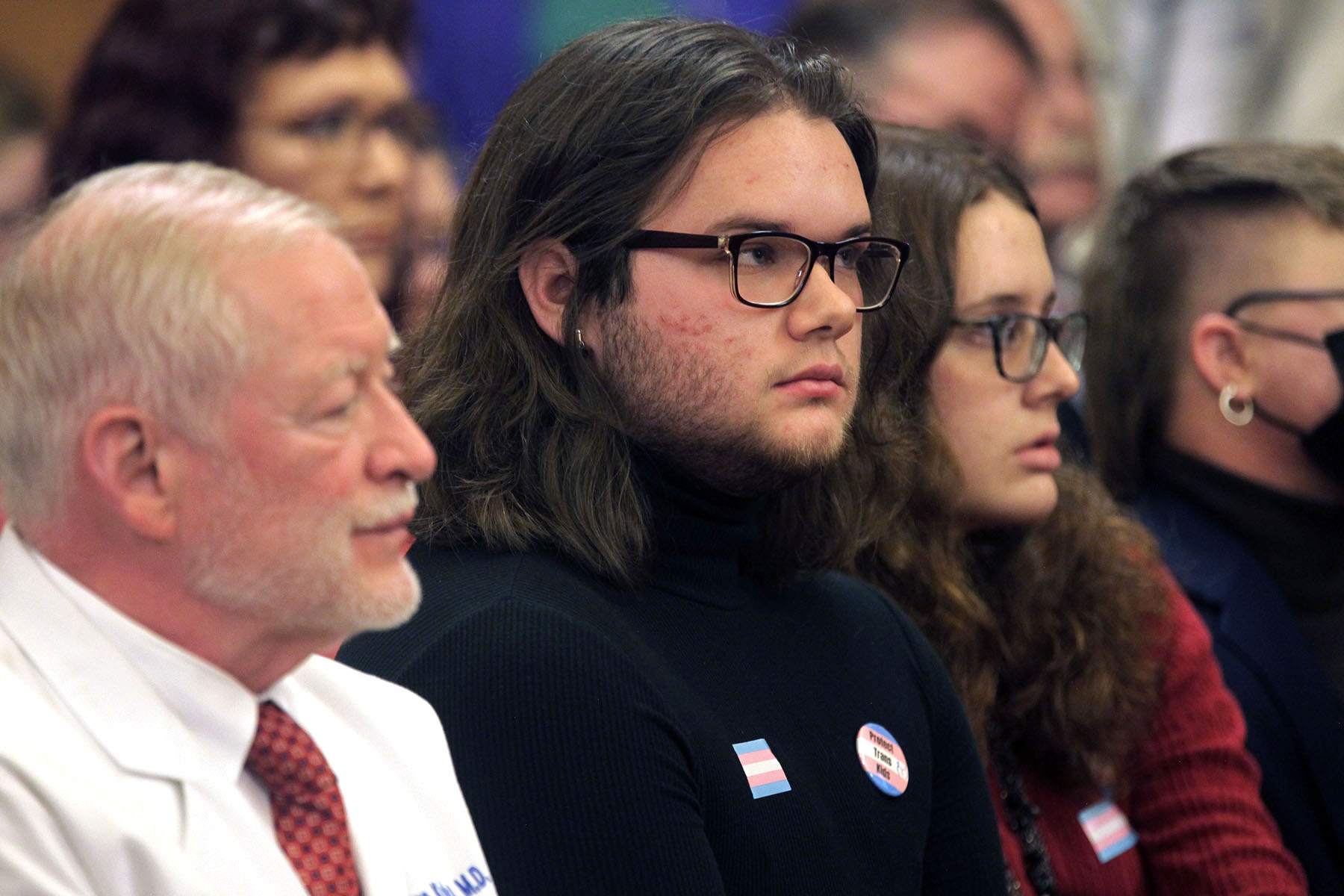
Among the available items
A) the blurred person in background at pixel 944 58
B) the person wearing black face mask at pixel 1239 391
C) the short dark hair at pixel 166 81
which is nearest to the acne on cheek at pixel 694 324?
the short dark hair at pixel 166 81

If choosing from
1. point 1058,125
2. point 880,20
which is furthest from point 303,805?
point 1058,125

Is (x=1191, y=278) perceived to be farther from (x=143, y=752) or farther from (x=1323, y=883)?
(x=143, y=752)

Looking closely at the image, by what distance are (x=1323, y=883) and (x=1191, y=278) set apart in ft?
4.24

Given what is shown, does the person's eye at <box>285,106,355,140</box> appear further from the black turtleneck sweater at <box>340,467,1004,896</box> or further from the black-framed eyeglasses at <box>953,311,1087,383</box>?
the black turtleneck sweater at <box>340,467,1004,896</box>

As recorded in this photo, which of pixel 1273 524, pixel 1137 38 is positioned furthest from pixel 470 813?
pixel 1137 38

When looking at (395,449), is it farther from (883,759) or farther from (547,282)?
(883,759)

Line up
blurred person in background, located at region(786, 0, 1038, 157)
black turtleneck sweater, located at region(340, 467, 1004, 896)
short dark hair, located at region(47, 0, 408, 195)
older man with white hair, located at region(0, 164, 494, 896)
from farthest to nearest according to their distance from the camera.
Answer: blurred person in background, located at region(786, 0, 1038, 157) < short dark hair, located at region(47, 0, 408, 195) < black turtleneck sweater, located at region(340, 467, 1004, 896) < older man with white hair, located at region(0, 164, 494, 896)

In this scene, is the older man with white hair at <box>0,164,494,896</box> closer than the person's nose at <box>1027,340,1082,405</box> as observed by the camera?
Yes

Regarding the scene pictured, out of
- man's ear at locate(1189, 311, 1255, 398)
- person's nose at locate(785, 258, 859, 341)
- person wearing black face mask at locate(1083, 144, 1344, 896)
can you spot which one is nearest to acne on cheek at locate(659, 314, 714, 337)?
person's nose at locate(785, 258, 859, 341)

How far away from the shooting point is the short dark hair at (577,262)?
6.10 ft

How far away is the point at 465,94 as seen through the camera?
11.5ft

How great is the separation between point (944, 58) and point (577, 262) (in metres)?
3.06

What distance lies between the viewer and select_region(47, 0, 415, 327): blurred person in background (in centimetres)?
289

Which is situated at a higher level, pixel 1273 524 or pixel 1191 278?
pixel 1191 278
